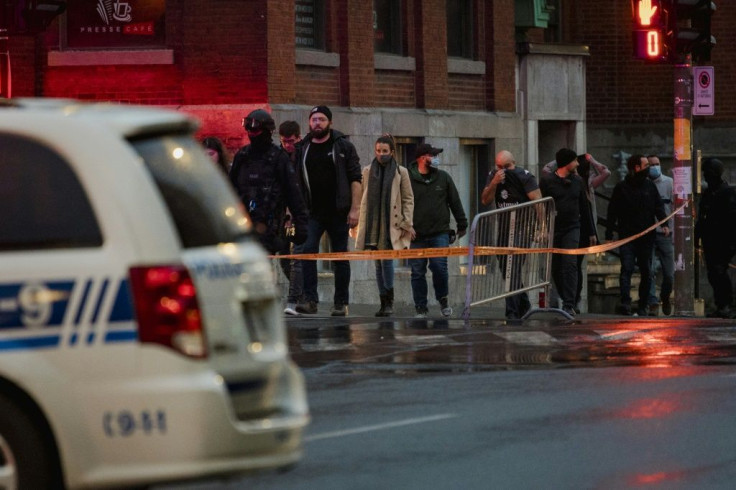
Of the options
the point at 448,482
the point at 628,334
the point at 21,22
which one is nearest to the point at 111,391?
the point at 448,482

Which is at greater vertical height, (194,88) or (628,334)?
(194,88)

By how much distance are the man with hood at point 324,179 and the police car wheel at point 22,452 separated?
10.6m

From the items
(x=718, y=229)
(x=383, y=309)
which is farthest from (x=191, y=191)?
(x=718, y=229)

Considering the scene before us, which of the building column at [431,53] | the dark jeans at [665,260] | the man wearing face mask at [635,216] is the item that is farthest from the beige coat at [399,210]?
the building column at [431,53]

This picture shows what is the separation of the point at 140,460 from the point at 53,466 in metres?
0.32

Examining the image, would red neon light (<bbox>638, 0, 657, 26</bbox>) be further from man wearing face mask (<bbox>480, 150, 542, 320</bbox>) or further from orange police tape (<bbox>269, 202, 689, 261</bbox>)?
orange police tape (<bbox>269, 202, 689, 261</bbox>)

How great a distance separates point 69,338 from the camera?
648cm

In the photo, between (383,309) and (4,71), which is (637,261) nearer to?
(383,309)

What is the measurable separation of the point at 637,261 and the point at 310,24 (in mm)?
5039

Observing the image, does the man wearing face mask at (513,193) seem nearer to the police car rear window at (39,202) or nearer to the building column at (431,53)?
the building column at (431,53)

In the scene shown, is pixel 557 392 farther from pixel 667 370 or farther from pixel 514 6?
pixel 514 6

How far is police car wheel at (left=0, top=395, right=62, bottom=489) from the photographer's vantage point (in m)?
6.47

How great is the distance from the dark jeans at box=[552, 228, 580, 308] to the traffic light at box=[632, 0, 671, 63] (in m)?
2.36

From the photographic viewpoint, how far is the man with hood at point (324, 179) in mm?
17062
